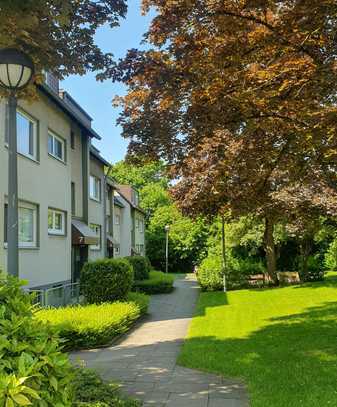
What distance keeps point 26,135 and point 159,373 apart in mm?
9692

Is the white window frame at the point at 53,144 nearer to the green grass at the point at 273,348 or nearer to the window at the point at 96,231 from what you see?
the window at the point at 96,231

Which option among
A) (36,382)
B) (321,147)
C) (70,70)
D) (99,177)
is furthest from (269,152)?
(99,177)

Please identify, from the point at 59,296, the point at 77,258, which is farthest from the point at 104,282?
the point at 77,258

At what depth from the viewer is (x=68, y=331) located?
984cm

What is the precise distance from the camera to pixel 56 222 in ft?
58.7

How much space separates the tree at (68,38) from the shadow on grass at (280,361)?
5.08 m

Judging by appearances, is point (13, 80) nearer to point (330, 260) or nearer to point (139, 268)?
point (139, 268)

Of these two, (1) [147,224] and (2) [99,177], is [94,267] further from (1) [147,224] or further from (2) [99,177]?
(1) [147,224]

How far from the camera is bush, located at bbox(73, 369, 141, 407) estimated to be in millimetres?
5129

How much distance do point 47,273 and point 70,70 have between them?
1040 cm

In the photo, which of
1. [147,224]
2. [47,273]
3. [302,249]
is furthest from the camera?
[147,224]

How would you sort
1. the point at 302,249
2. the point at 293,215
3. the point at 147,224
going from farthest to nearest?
the point at 147,224 → the point at 302,249 → the point at 293,215

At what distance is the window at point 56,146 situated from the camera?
17.3 m

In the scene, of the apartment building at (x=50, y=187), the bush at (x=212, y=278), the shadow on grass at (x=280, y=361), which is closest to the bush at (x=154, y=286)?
the bush at (x=212, y=278)
